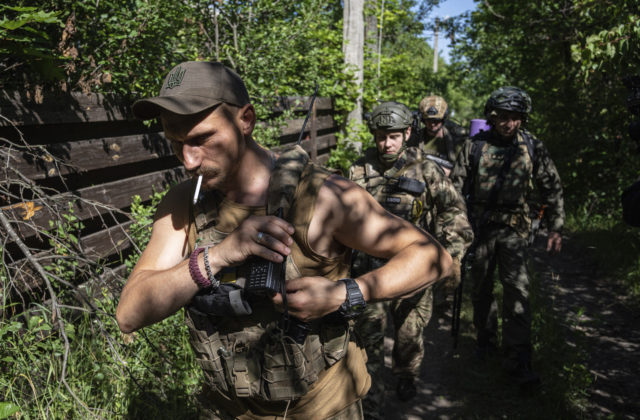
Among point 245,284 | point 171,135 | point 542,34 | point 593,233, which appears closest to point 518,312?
point 245,284

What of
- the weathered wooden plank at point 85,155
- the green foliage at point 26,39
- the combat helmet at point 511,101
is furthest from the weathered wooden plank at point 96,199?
the combat helmet at point 511,101

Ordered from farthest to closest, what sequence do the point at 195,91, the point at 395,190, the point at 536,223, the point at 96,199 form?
the point at 536,223 → the point at 395,190 → the point at 96,199 → the point at 195,91

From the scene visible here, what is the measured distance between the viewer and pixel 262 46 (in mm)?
5023

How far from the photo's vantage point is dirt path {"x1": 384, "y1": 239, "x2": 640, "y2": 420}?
375cm

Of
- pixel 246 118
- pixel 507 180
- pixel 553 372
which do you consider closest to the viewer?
pixel 246 118

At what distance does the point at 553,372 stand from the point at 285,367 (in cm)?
340

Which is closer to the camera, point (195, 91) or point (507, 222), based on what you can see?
point (195, 91)

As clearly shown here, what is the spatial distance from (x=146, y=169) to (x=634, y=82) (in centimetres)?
374

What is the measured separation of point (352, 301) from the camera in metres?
1.54

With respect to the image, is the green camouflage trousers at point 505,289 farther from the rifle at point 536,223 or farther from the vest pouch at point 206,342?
the vest pouch at point 206,342

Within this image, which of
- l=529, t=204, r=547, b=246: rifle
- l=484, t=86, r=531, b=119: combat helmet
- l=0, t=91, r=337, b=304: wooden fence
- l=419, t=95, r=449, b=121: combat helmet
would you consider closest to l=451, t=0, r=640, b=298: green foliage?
l=419, t=95, r=449, b=121: combat helmet

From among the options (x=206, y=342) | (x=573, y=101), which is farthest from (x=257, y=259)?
(x=573, y=101)

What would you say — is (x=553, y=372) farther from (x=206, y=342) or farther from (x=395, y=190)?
(x=206, y=342)

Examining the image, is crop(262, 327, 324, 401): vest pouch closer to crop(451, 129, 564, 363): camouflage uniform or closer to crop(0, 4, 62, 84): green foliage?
crop(0, 4, 62, 84): green foliage
